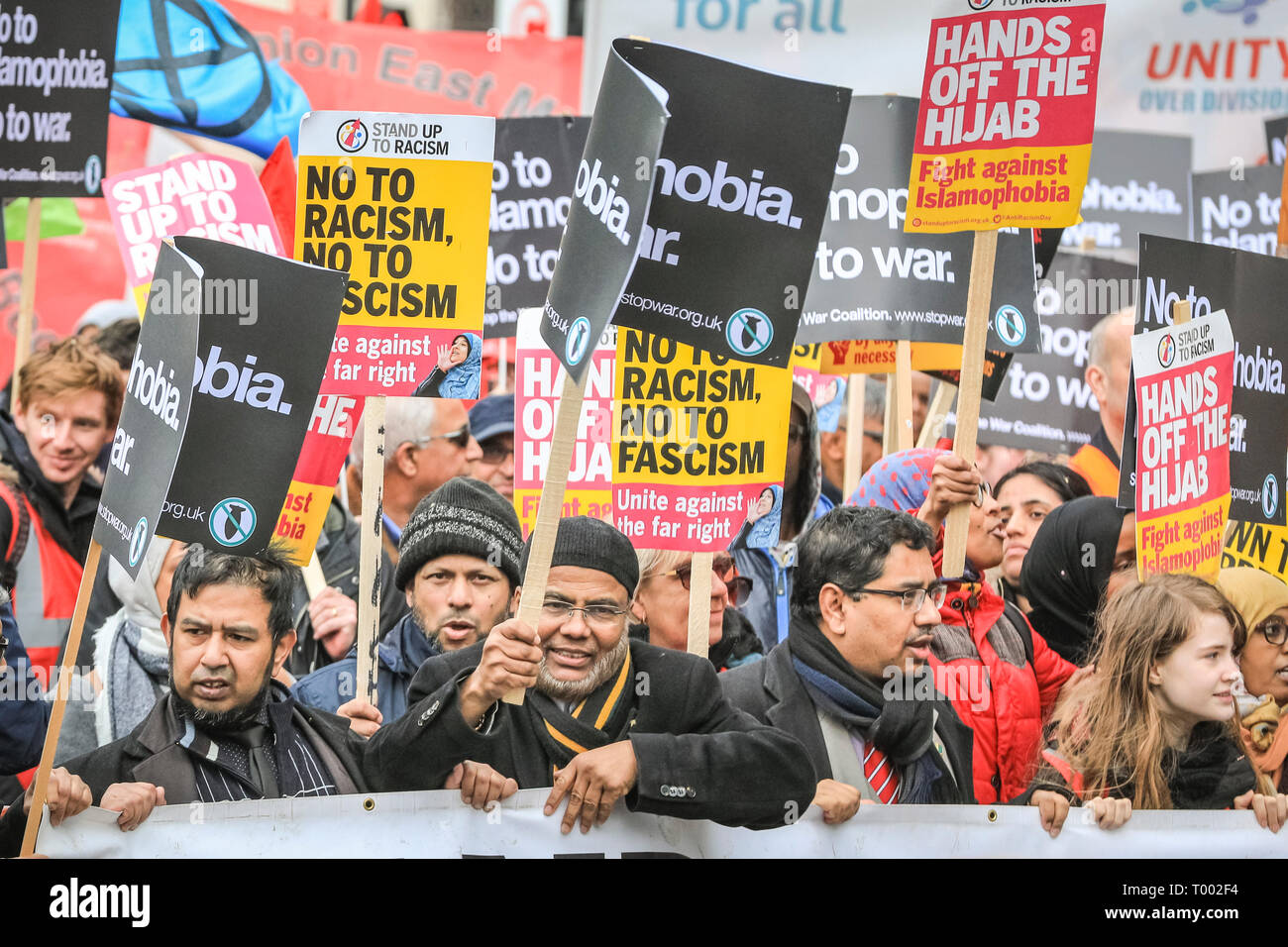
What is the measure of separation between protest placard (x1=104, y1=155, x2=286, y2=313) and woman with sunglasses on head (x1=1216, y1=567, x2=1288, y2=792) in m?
3.29

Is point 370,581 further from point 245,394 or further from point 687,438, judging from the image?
point 687,438

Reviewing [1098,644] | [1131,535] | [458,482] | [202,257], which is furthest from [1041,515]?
[202,257]

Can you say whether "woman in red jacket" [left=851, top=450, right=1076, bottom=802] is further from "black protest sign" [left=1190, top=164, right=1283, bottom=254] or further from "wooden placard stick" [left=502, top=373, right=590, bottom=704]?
"black protest sign" [left=1190, top=164, right=1283, bottom=254]

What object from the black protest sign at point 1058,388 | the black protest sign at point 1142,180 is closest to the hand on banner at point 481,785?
the black protest sign at point 1058,388

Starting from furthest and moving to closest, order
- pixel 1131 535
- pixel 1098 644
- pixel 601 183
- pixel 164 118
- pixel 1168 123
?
1. pixel 1168 123
2. pixel 164 118
3. pixel 1131 535
4. pixel 1098 644
5. pixel 601 183

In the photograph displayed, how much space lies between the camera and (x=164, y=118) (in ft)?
23.0

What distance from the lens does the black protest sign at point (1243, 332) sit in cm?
488

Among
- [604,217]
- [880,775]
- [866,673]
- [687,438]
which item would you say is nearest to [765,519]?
[687,438]

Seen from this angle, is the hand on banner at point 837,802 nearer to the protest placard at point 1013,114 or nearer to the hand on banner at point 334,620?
the protest placard at point 1013,114

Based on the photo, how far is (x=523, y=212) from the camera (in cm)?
608

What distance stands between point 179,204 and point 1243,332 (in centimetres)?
335

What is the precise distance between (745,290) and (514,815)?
1.39 m

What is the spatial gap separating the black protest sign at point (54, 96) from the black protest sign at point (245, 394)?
139 centimetres

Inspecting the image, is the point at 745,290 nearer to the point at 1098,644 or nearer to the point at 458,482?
the point at 458,482
